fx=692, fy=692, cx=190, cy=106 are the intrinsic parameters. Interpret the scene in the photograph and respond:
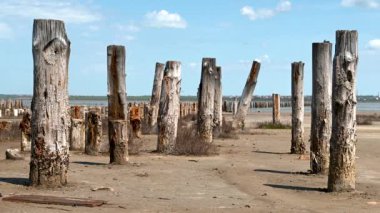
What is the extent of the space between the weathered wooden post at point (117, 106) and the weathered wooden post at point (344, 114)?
5211 millimetres

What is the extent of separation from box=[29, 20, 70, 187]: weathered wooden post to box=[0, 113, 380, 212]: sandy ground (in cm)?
39

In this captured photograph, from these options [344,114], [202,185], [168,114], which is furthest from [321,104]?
[168,114]

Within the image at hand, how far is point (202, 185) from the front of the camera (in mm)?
12602

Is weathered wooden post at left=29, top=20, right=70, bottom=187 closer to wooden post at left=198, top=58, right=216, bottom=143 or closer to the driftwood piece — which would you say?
the driftwood piece

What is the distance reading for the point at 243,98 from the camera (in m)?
30.7

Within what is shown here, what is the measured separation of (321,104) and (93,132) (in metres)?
5.95

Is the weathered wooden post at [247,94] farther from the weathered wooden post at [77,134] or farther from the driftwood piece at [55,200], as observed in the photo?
the driftwood piece at [55,200]

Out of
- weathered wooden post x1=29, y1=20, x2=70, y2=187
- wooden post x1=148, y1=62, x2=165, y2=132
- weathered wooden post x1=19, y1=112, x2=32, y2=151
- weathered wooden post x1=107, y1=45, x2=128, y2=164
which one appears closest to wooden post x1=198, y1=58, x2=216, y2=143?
weathered wooden post x1=19, y1=112, x2=32, y2=151

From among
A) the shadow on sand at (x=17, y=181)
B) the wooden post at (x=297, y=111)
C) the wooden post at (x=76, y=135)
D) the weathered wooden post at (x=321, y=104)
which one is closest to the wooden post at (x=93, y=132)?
the wooden post at (x=76, y=135)

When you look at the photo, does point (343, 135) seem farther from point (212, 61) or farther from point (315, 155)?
point (212, 61)

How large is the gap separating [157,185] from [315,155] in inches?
156

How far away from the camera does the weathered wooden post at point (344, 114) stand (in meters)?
11.9

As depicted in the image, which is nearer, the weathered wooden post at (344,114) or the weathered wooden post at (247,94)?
the weathered wooden post at (344,114)

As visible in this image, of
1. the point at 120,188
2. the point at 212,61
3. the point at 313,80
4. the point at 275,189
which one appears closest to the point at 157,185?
the point at 120,188
